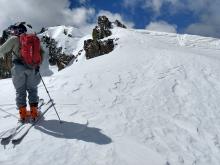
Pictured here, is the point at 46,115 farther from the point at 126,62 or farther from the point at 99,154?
the point at 126,62

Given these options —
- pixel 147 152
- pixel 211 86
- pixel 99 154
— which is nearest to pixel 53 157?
pixel 99 154

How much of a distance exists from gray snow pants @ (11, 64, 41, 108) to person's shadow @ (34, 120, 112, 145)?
79 cm

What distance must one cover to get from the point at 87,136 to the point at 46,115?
195 cm

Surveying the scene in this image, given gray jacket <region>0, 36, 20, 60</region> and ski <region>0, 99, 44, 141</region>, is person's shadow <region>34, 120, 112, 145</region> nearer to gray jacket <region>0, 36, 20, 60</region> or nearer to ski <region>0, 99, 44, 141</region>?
ski <region>0, 99, 44, 141</region>

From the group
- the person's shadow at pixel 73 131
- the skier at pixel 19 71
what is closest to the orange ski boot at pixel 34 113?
the skier at pixel 19 71

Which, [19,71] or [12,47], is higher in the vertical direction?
[12,47]

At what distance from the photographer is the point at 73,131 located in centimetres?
1038

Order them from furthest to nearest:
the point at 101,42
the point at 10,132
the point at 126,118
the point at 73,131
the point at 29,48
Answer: the point at 101,42
the point at 126,118
the point at 29,48
the point at 73,131
the point at 10,132

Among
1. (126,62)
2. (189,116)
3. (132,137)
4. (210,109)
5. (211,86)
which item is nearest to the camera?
(132,137)

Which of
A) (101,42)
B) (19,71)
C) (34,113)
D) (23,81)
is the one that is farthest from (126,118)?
(101,42)

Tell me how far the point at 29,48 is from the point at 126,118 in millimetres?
3592

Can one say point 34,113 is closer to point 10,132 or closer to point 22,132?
point 22,132

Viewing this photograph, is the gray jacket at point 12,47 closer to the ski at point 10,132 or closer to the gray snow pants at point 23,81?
the gray snow pants at point 23,81

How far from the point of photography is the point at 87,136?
10133 mm
